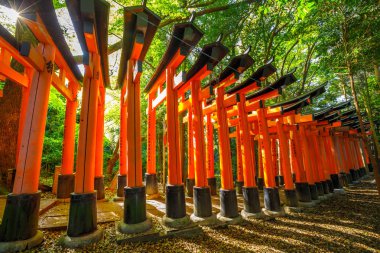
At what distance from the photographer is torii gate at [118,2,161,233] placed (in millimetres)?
4107

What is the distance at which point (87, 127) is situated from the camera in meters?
4.30

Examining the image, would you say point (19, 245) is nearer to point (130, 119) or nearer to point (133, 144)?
point (133, 144)

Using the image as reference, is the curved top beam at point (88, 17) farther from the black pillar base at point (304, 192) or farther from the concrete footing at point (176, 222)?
the black pillar base at point (304, 192)

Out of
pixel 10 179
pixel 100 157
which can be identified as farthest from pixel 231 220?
pixel 10 179

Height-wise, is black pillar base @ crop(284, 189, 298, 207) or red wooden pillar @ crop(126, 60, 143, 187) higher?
red wooden pillar @ crop(126, 60, 143, 187)

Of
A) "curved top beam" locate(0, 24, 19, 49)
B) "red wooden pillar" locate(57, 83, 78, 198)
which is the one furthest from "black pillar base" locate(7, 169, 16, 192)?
"curved top beam" locate(0, 24, 19, 49)

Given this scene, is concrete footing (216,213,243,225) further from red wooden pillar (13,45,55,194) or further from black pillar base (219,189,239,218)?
red wooden pillar (13,45,55,194)

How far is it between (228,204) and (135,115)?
3.62 meters

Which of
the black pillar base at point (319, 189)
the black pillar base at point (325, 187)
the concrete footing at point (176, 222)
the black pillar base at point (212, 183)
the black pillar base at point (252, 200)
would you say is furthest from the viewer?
the black pillar base at point (325, 187)

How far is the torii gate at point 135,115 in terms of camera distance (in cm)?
411

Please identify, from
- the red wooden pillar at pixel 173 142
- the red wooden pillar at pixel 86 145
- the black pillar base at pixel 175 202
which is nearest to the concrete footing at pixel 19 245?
the red wooden pillar at pixel 86 145

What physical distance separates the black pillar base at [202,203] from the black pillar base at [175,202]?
682 mm

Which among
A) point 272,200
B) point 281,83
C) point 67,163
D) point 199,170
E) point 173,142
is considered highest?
point 281,83

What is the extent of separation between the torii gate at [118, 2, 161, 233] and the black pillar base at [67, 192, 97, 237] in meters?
0.67
